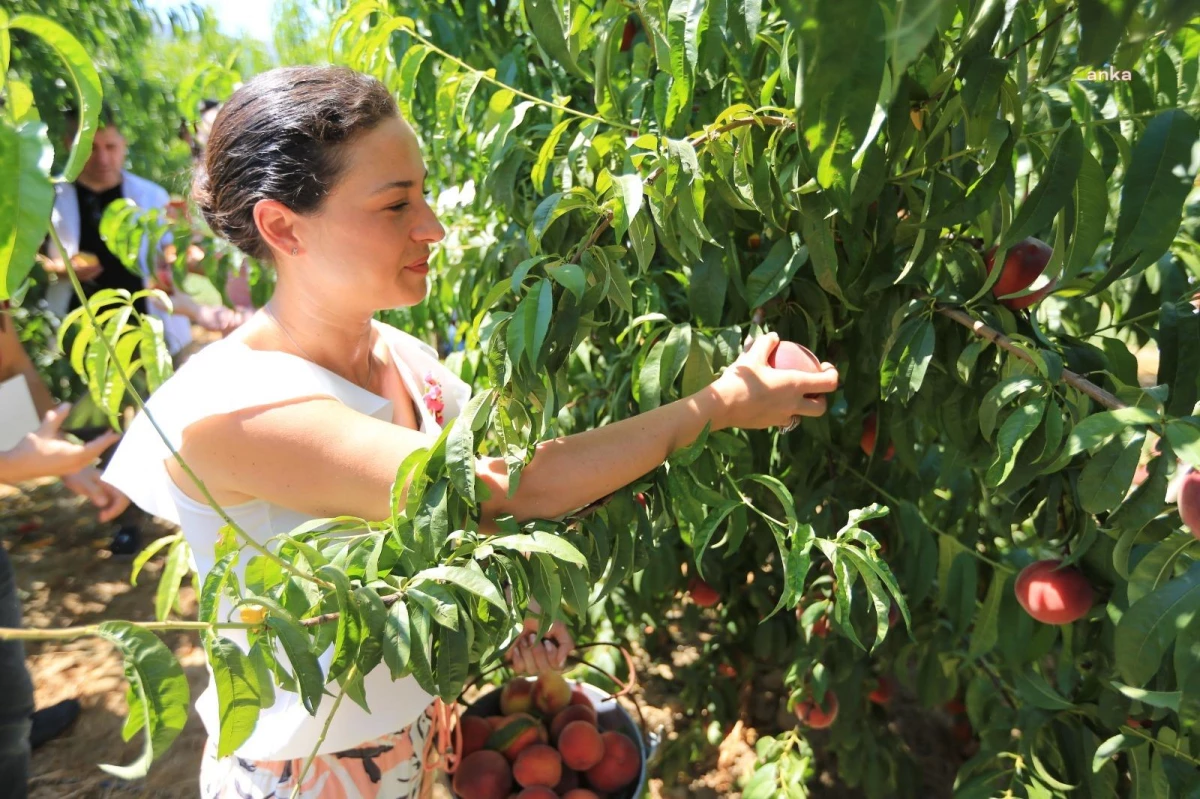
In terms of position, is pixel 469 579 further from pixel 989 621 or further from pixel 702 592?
pixel 702 592

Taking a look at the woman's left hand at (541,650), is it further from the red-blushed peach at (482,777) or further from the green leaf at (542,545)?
the green leaf at (542,545)

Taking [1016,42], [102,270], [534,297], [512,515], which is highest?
[1016,42]

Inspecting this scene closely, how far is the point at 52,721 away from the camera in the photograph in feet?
8.88

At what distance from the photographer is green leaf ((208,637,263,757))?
Result: 0.65 m

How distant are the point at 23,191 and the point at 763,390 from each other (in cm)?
76

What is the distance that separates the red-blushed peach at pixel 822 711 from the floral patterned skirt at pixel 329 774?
89 cm

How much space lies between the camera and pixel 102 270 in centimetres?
326

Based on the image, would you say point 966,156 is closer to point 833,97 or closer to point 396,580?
point 833,97

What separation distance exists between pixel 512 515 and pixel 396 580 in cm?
19

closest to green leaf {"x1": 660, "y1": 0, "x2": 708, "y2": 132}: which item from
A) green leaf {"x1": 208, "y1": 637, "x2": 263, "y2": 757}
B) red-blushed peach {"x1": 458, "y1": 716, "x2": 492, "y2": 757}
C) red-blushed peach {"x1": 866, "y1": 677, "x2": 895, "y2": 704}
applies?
green leaf {"x1": 208, "y1": 637, "x2": 263, "y2": 757}

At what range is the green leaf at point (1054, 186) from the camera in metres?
0.79

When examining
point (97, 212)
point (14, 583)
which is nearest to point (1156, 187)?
point (14, 583)

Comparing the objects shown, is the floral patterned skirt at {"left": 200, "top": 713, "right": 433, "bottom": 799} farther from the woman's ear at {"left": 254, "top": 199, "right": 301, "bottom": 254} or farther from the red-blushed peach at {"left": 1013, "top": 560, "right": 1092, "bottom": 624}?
the red-blushed peach at {"left": 1013, "top": 560, "right": 1092, "bottom": 624}

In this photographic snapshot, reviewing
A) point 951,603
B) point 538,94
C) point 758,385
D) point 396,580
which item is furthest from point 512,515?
point 538,94
